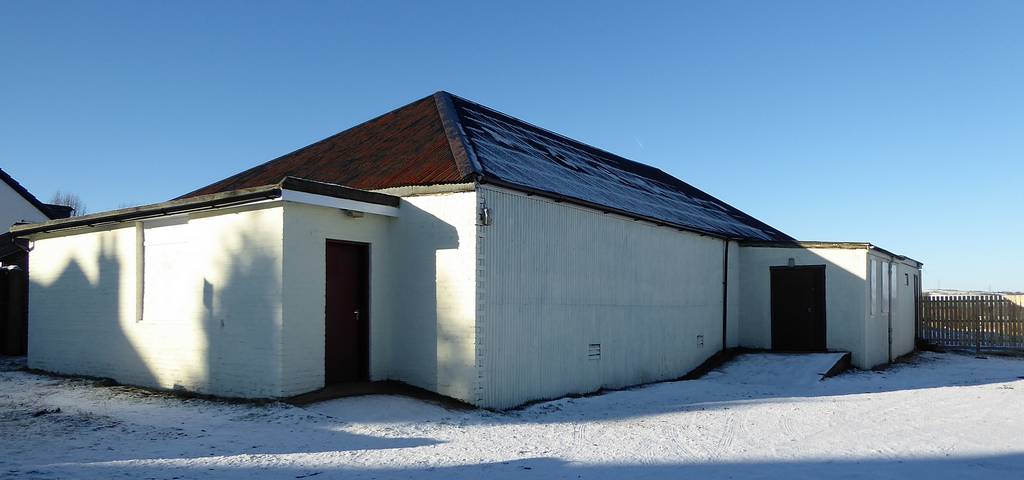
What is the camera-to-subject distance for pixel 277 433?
8492mm

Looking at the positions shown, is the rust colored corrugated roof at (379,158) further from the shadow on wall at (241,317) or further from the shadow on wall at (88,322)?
the shadow on wall at (88,322)

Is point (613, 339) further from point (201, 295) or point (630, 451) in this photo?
point (201, 295)

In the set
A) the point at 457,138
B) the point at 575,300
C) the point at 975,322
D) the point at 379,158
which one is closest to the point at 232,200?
the point at 379,158

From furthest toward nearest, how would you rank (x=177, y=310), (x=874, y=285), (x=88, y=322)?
(x=874, y=285) → (x=88, y=322) → (x=177, y=310)

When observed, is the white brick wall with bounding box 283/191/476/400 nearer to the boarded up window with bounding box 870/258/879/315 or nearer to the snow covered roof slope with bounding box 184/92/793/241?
the snow covered roof slope with bounding box 184/92/793/241

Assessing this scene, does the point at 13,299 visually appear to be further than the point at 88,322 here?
Yes

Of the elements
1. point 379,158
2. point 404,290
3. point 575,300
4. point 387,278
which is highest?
point 379,158

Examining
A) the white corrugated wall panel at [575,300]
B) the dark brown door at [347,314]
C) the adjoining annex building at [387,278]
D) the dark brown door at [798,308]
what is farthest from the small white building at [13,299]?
the dark brown door at [798,308]

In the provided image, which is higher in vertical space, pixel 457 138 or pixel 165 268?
pixel 457 138

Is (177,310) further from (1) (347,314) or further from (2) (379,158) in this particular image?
(2) (379,158)

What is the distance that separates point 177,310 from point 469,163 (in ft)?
Answer: 16.0

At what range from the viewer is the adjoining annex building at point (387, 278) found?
10547 mm

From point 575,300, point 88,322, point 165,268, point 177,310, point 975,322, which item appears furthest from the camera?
point 975,322

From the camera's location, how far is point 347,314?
1130 centimetres
